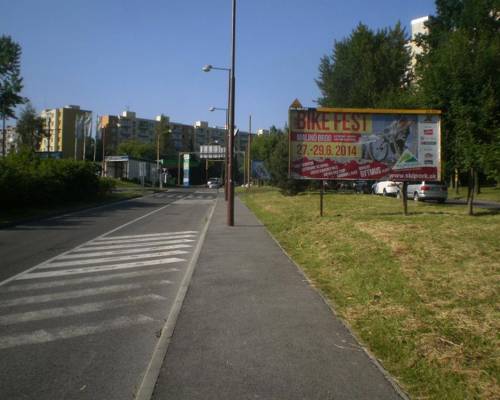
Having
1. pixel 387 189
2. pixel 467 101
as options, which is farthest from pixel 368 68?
pixel 467 101

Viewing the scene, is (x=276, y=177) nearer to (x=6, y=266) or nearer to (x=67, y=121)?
(x=6, y=266)

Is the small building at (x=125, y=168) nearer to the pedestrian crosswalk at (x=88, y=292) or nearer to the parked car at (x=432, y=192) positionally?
the parked car at (x=432, y=192)

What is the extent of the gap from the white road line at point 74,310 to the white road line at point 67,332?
557 mm

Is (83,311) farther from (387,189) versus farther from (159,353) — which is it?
(387,189)

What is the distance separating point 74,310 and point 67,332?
93cm

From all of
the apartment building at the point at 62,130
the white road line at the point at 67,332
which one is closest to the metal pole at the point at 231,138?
the white road line at the point at 67,332

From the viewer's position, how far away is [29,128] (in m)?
90.9

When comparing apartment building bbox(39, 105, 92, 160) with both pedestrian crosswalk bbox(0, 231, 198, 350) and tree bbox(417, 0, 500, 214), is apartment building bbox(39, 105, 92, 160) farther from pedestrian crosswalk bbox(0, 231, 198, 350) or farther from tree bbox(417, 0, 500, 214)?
pedestrian crosswalk bbox(0, 231, 198, 350)

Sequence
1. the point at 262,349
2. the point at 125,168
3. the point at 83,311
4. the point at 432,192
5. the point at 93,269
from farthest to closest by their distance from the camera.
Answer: the point at 125,168 → the point at 432,192 → the point at 93,269 → the point at 83,311 → the point at 262,349

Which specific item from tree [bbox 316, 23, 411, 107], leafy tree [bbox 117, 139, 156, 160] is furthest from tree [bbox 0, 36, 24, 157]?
leafy tree [bbox 117, 139, 156, 160]

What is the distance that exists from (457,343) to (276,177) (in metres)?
30.6

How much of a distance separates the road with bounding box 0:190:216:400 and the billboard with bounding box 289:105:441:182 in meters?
5.40

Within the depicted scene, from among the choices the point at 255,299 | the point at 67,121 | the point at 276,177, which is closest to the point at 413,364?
the point at 255,299

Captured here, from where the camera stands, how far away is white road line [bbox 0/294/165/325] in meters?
5.85
